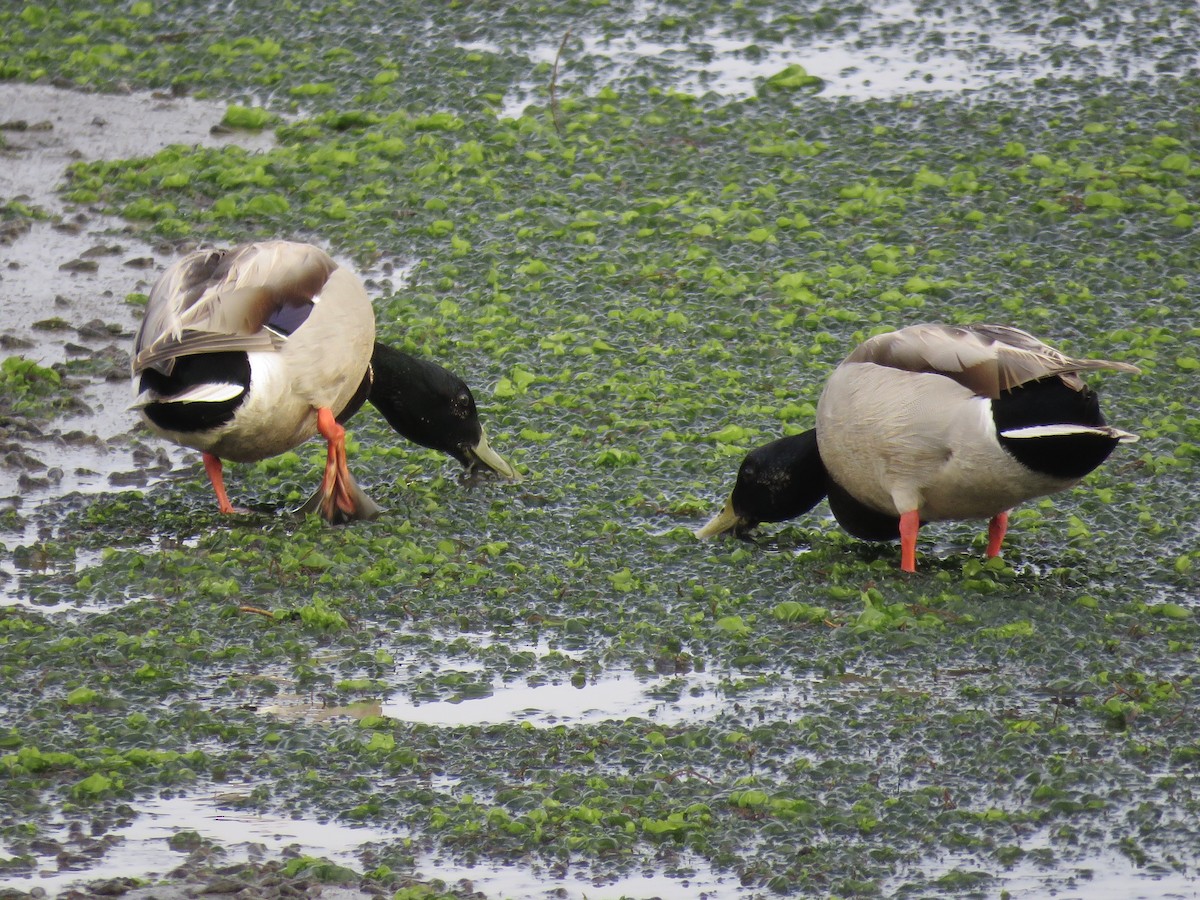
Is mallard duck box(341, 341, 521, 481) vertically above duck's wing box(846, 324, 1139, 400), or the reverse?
duck's wing box(846, 324, 1139, 400)

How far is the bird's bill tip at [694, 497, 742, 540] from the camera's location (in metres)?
6.58

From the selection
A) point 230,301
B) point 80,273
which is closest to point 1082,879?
point 230,301

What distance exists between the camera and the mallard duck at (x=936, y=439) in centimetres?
571

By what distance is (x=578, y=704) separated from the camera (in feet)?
17.4

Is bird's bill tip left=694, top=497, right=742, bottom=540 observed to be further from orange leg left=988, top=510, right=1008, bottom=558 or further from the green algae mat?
orange leg left=988, top=510, right=1008, bottom=558

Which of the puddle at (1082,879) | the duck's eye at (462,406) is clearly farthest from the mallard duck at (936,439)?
the puddle at (1082,879)

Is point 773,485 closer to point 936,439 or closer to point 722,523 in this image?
point 722,523

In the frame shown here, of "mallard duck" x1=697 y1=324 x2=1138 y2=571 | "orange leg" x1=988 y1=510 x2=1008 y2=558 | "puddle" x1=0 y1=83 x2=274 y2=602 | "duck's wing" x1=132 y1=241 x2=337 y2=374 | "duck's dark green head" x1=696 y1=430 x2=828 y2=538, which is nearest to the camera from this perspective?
"mallard duck" x1=697 y1=324 x2=1138 y2=571

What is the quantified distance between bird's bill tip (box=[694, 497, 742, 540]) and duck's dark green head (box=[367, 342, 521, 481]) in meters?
0.96

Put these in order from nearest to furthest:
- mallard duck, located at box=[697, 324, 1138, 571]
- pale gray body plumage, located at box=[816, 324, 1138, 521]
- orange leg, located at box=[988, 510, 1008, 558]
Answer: mallard duck, located at box=[697, 324, 1138, 571] < pale gray body plumage, located at box=[816, 324, 1138, 521] < orange leg, located at box=[988, 510, 1008, 558]

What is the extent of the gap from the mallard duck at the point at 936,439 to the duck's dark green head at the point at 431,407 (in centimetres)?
115

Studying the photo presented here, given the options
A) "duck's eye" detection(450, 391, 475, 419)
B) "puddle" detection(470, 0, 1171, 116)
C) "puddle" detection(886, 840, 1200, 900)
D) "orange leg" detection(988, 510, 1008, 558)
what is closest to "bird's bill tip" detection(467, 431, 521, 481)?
"duck's eye" detection(450, 391, 475, 419)

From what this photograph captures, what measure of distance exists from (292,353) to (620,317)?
229cm

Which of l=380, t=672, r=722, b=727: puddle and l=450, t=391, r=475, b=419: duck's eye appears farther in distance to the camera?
l=450, t=391, r=475, b=419: duck's eye
